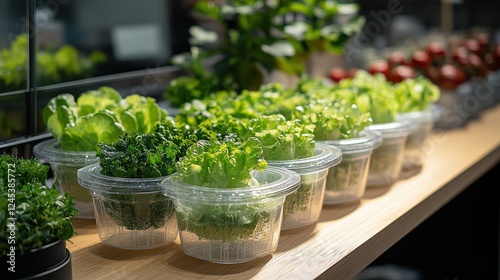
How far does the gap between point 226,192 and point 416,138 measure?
3.34 feet

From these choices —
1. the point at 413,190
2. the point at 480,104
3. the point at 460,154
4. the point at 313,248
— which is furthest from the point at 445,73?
the point at 313,248

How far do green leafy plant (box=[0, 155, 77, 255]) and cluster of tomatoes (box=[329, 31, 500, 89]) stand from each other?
1.66 meters

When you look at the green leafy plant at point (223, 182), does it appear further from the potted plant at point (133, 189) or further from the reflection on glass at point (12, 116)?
the reflection on glass at point (12, 116)

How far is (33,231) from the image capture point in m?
0.96

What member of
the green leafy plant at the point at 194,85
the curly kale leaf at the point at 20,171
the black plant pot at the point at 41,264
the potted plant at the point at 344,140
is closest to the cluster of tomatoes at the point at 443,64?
the green leafy plant at the point at 194,85

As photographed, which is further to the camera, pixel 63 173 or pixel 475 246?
pixel 475 246

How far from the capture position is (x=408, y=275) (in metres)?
2.40

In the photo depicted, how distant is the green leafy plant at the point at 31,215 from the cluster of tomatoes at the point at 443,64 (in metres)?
1.66

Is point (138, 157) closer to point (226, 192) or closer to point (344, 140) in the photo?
point (226, 192)

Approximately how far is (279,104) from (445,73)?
3.84 ft

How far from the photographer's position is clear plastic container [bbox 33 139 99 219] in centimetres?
139

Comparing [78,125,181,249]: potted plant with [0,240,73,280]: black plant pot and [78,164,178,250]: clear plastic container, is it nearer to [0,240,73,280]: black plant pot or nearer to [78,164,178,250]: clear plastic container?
[78,164,178,250]: clear plastic container

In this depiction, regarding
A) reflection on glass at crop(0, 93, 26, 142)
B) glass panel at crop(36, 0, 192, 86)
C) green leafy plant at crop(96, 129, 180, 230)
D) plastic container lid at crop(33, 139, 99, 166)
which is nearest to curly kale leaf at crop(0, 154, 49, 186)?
green leafy plant at crop(96, 129, 180, 230)

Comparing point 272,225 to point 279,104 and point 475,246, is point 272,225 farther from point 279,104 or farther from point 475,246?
point 475,246
